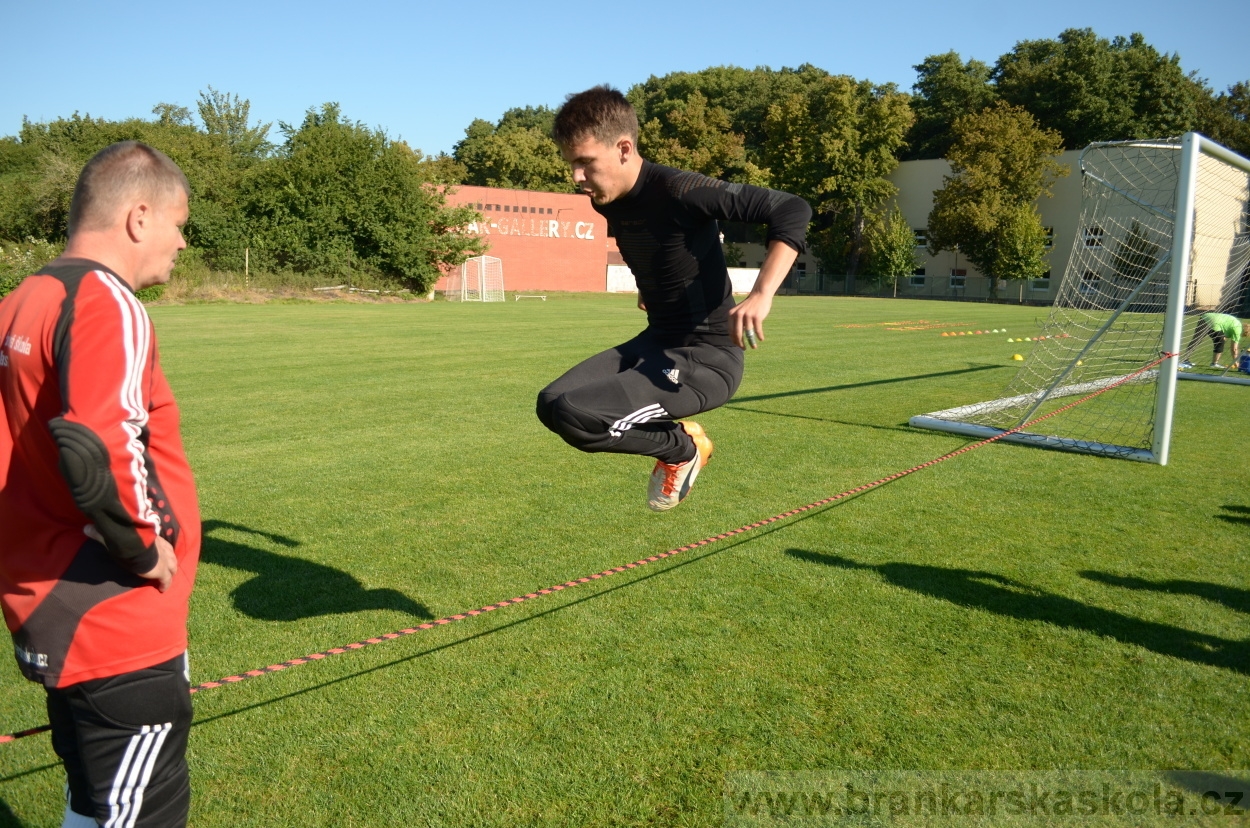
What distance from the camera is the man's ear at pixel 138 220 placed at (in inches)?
98.0

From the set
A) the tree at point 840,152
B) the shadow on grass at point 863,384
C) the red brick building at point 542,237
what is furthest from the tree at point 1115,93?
the shadow on grass at point 863,384

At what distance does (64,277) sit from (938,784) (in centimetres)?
356

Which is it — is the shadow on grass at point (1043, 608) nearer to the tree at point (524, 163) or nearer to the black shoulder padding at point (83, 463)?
the black shoulder padding at point (83, 463)

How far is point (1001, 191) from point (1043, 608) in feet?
210

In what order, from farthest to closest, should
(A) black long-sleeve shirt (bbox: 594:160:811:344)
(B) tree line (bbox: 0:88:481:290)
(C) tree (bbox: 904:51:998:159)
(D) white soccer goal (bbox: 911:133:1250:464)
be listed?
(C) tree (bbox: 904:51:998:159), (B) tree line (bbox: 0:88:481:290), (D) white soccer goal (bbox: 911:133:1250:464), (A) black long-sleeve shirt (bbox: 594:160:811:344)

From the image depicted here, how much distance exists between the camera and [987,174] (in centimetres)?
6353

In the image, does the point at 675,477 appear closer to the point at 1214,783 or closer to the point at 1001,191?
the point at 1214,783

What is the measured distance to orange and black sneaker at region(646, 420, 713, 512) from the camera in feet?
18.6

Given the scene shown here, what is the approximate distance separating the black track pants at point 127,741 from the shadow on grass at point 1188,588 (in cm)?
578

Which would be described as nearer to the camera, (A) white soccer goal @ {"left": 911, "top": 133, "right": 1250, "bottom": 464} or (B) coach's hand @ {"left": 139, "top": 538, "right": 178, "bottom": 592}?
(B) coach's hand @ {"left": 139, "top": 538, "right": 178, "bottom": 592}

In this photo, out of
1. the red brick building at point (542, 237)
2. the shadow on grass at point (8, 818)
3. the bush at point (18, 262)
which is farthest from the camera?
the red brick building at point (542, 237)

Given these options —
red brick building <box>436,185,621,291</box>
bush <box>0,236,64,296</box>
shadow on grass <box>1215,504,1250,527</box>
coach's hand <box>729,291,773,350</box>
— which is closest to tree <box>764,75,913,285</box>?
red brick building <box>436,185,621,291</box>

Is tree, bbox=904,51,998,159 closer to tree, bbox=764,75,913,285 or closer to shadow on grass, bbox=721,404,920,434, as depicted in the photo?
tree, bbox=764,75,913,285

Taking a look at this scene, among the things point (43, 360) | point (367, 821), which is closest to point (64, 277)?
point (43, 360)
